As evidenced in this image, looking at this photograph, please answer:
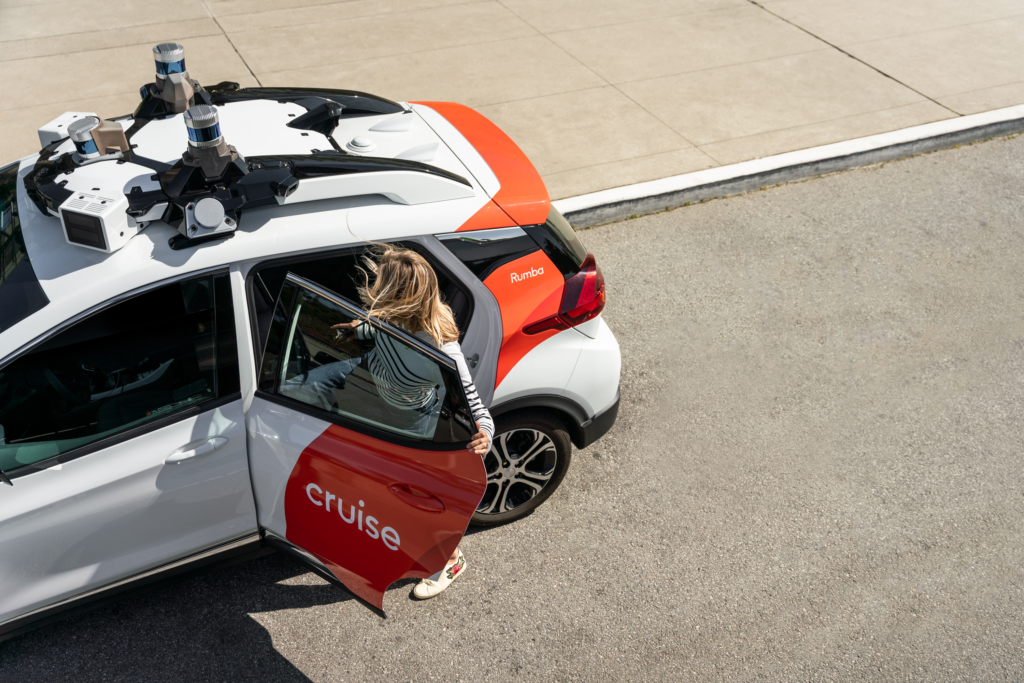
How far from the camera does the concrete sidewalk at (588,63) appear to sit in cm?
756

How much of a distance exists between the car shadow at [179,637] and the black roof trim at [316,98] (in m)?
2.26

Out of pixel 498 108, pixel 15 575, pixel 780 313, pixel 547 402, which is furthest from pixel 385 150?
pixel 498 108

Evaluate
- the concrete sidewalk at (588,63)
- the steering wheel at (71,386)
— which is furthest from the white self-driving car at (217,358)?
the concrete sidewalk at (588,63)

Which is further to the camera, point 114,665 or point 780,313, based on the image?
point 780,313

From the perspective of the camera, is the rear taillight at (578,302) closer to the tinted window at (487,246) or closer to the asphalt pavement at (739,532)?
the tinted window at (487,246)

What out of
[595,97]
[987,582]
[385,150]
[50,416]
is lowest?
[987,582]

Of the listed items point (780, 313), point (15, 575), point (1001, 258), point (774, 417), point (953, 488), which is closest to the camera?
point (15, 575)

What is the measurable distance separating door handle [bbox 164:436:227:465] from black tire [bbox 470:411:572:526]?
1.27m

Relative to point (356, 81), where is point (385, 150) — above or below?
above

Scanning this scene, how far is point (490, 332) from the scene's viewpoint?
3.42 m

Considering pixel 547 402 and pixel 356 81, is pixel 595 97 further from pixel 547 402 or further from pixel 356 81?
pixel 547 402

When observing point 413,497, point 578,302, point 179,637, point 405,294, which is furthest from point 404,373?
point 179,637

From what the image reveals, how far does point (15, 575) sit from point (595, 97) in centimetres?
687

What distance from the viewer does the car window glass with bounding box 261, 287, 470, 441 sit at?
2.84 m
